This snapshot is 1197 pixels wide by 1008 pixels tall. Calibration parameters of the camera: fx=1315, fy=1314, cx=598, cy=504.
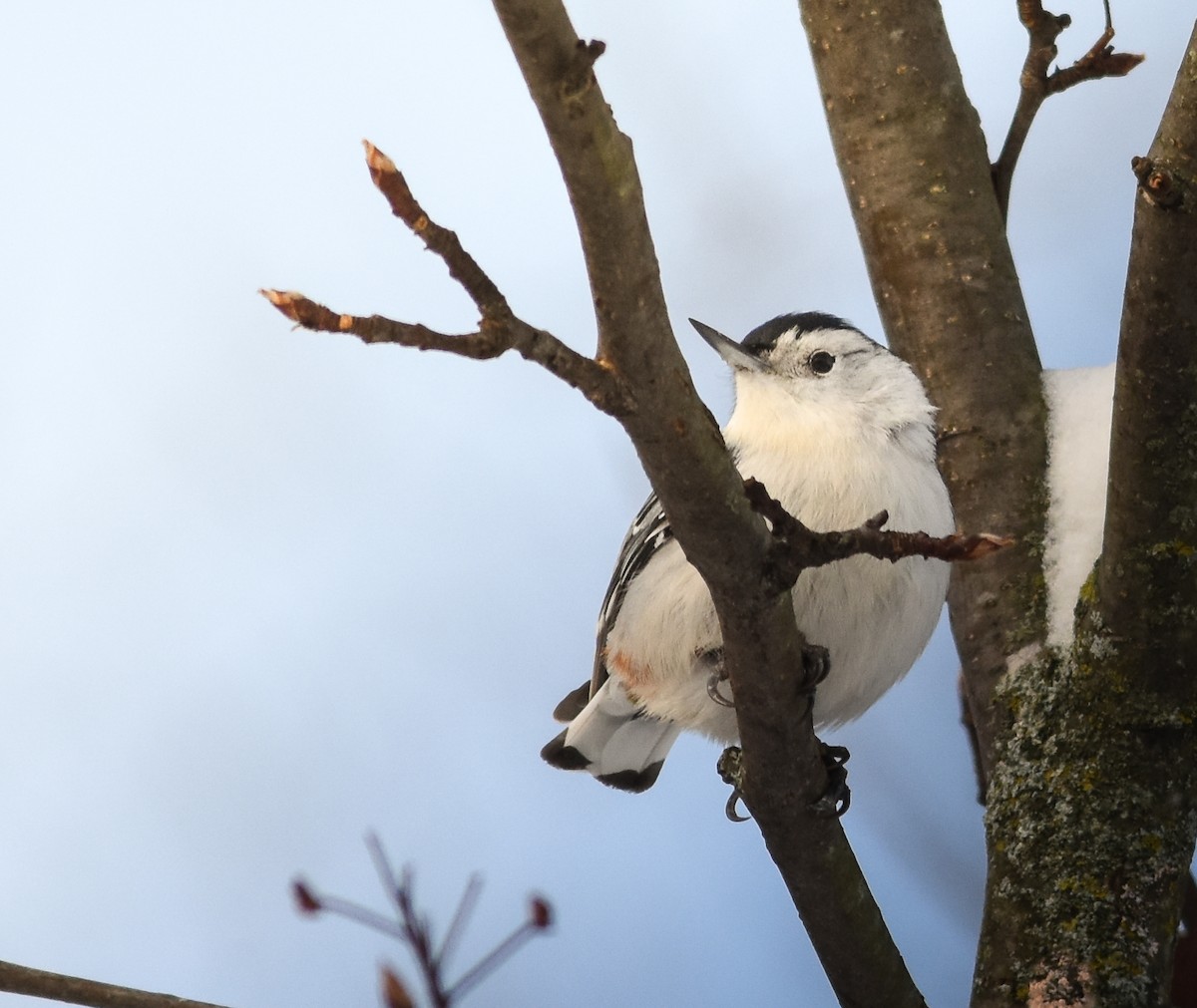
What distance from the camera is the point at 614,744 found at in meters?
1.70

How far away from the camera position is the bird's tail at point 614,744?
1.65 metres

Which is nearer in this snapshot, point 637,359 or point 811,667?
point 637,359

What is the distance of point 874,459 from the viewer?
142 cm

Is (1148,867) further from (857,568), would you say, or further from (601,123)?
(601,123)

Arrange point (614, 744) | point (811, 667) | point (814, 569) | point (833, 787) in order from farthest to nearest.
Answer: point (614, 744)
point (814, 569)
point (833, 787)
point (811, 667)

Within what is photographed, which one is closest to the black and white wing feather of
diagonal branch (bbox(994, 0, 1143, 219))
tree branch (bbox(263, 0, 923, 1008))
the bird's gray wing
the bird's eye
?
the bird's gray wing

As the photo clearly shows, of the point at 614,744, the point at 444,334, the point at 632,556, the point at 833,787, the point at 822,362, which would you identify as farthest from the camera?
the point at 614,744

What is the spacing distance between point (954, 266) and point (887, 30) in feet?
1.08

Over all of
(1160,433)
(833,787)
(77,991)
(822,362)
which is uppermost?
(822,362)

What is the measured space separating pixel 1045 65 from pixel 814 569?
2.60 feet

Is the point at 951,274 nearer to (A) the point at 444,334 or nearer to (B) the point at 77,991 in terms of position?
(A) the point at 444,334

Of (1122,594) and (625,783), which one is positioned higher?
(1122,594)

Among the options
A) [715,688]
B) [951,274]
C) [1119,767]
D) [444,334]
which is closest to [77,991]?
[444,334]

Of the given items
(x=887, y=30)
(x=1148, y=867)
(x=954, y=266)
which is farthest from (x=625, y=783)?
(x=887, y=30)
